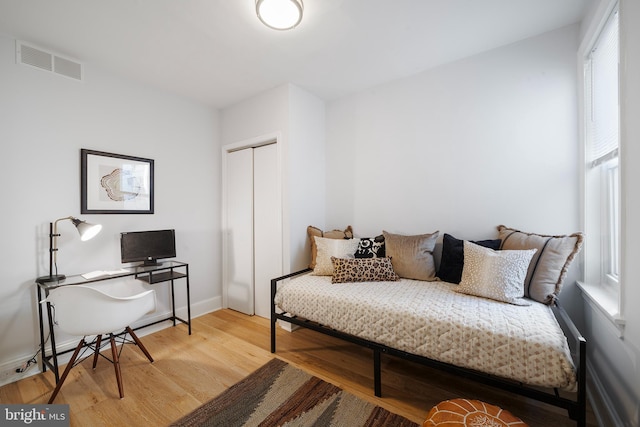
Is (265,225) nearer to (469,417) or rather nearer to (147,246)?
(147,246)

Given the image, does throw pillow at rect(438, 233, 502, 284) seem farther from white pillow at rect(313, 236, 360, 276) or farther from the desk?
the desk

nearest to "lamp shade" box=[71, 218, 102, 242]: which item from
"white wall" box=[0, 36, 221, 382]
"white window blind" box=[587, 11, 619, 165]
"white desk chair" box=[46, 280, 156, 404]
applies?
"white wall" box=[0, 36, 221, 382]

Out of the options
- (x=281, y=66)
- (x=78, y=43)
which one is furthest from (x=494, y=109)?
(x=78, y=43)

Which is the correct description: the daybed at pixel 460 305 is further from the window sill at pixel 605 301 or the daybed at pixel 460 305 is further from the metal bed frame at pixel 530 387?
the window sill at pixel 605 301

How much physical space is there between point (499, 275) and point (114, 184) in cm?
342

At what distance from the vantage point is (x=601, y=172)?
6.25ft

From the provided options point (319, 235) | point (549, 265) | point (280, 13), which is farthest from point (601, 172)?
point (280, 13)

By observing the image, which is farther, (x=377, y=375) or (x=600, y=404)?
(x=377, y=375)

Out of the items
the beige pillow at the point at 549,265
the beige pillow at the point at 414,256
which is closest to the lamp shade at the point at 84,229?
the beige pillow at the point at 414,256

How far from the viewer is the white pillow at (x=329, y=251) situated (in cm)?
258

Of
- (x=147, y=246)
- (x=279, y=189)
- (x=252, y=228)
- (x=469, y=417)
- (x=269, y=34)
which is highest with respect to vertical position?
(x=269, y=34)

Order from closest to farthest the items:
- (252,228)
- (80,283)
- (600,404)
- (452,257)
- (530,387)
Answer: (600,404)
(530,387)
(80,283)
(452,257)
(252,228)

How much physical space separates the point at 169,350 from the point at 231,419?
3.81 feet

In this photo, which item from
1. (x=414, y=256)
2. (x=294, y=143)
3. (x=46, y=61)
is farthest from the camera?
(x=294, y=143)
